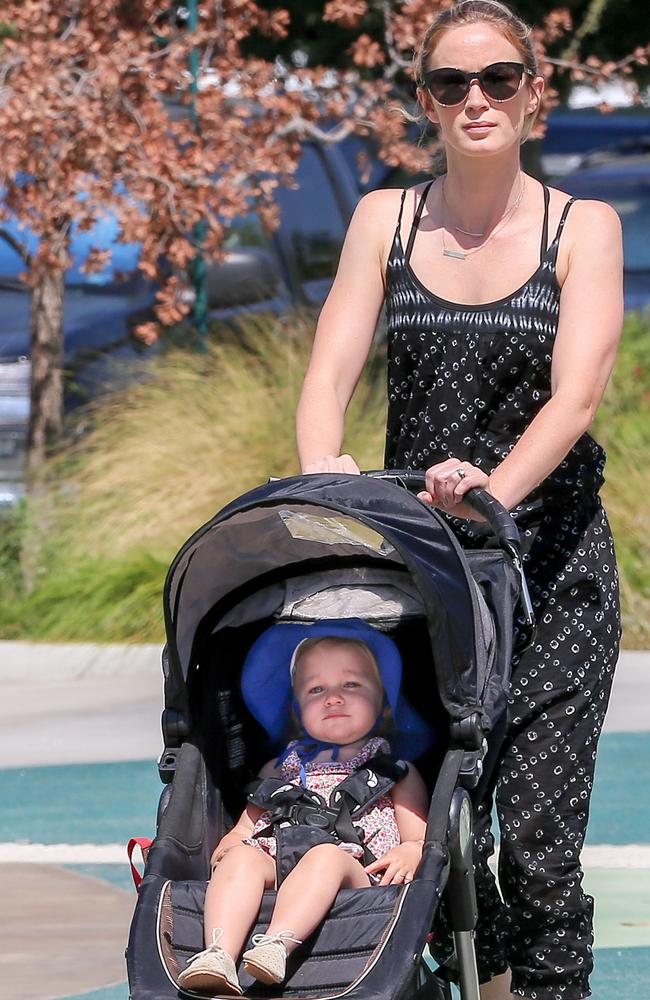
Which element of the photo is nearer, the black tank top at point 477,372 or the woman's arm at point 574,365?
the woman's arm at point 574,365

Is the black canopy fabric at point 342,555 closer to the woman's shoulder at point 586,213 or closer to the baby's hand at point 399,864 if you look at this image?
the baby's hand at point 399,864

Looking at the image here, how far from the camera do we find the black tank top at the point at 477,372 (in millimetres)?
3854

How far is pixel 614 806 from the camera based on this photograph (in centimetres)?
675

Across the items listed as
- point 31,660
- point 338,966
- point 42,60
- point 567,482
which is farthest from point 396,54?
point 338,966

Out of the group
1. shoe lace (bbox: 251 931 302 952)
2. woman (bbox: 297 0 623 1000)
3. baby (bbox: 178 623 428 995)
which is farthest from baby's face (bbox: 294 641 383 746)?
shoe lace (bbox: 251 931 302 952)

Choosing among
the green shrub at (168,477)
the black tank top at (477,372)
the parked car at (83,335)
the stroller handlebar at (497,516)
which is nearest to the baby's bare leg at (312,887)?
the stroller handlebar at (497,516)

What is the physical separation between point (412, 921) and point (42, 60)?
24.4 ft

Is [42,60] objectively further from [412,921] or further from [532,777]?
[412,921]

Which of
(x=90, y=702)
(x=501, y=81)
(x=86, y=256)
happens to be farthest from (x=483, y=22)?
(x=86, y=256)


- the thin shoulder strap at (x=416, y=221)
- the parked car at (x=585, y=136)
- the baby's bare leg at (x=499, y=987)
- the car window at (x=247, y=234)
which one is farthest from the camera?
the parked car at (x=585, y=136)

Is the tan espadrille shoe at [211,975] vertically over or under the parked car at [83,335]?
under

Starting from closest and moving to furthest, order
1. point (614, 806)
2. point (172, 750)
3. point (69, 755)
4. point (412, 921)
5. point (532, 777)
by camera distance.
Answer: point (412, 921) → point (172, 750) → point (532, 777) → point (614, 806) → point (69, 755)

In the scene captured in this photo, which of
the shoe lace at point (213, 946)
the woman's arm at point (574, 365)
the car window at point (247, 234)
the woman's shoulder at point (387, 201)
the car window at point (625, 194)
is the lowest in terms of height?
the shoe lace at point (213, 946)

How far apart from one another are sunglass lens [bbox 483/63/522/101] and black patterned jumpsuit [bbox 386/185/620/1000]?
11.8 inches
